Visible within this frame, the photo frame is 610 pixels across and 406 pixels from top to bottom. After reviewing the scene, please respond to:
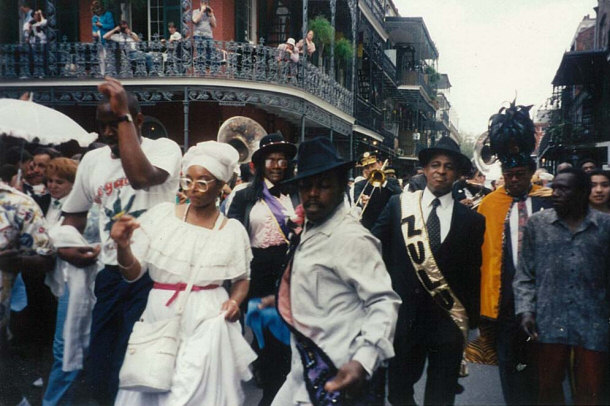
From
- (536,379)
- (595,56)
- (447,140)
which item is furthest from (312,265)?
(595,56)

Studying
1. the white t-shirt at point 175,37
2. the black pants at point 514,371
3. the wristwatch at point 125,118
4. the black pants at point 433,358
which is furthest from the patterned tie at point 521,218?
the white t-shirt at point 175,37

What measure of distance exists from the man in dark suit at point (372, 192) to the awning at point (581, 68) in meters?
2.17

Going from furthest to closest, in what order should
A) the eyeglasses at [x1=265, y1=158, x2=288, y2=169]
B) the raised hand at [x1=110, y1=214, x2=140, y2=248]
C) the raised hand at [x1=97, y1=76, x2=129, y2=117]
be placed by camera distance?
the eyeglasses at [x1=265, y1=158, x2=288, y2=169] < the raised hand at [x1=97, y1=76, x2=129, y2=117] < the raised hand at [x1=110, y1=214, x2=140, y2=248]

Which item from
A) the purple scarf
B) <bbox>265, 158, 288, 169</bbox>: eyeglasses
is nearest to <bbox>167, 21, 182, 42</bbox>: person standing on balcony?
<bbox>265, 158, 288, 169</bbox>: eyeglasses

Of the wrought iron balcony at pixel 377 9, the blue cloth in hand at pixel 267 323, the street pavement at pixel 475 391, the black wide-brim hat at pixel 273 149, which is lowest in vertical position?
the street pavement at pixel 475 391

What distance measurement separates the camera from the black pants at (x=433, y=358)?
3855mm

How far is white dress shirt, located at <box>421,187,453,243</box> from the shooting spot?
4.01 meters

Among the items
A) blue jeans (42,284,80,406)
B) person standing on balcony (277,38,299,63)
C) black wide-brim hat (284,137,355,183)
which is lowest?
blue jeans (42,284,80,406)

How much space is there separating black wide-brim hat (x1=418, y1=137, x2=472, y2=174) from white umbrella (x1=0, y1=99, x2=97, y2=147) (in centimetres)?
286

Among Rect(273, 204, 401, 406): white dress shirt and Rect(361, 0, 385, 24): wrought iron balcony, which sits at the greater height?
Rect(361, 0, 385, 24): wrought iron balcony

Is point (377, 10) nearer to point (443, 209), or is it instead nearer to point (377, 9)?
point (377, 9)

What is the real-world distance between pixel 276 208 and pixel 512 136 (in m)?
1.91

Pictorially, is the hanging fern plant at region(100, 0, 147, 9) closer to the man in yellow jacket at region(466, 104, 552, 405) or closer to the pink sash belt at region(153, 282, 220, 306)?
the pink sash belt at region(153, 282, 220, 306)

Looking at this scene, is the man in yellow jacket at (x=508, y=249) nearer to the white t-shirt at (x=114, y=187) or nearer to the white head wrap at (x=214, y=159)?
the white head wrap at (x=214, y=159)
